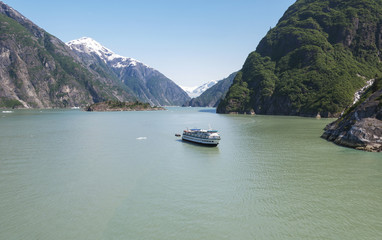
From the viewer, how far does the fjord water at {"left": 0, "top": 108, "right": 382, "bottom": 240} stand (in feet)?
77.3

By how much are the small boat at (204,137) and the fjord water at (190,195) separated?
964 cm

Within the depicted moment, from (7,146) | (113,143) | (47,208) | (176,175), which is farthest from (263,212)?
(7,146)

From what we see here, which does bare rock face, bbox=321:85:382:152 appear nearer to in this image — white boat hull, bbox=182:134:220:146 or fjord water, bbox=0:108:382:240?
fjord water, bbox=0:108:382:240

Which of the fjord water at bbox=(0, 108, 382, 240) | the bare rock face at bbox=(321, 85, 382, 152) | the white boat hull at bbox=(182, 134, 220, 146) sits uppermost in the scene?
the bare rock face at bbox=(321, 85, 382, 152)

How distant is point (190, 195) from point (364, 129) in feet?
175

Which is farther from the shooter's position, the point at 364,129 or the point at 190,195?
the point at 364,129

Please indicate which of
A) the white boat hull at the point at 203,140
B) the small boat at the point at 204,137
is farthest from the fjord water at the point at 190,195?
the small boat at the point at 204,137

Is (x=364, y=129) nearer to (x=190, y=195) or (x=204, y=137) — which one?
(x=204, y=137)

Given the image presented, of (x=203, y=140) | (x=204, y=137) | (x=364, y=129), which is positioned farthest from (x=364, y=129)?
(x=203, y=140)

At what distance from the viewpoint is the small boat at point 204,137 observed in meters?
66.8

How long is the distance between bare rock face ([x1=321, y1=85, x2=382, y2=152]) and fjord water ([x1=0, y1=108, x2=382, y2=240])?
554 centimetres

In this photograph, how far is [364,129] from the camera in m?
62.2

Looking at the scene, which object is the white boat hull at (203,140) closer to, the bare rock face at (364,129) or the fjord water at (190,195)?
the fjord water at (190,195)

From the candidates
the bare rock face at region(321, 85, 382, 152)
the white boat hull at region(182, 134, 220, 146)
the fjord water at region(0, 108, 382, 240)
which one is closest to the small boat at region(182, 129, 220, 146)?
the white boat hull at region(182, 134, 220, 146)
